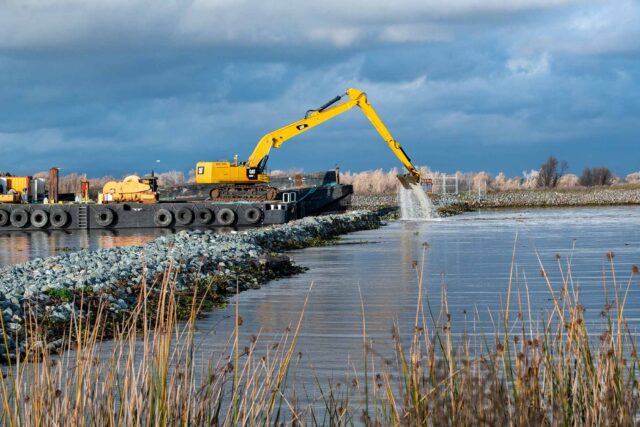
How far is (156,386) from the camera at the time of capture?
5234 millimetres

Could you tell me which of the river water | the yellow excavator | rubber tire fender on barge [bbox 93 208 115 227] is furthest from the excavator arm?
the river water

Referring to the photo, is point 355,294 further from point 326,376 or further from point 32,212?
point 32,212

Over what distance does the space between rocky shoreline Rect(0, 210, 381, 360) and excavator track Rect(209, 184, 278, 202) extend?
2107cm

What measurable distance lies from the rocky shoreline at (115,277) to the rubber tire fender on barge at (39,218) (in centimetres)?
2187

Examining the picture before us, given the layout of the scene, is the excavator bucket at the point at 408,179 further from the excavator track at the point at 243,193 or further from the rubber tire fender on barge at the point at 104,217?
the rubber tire fender on barge at the point at 104,217

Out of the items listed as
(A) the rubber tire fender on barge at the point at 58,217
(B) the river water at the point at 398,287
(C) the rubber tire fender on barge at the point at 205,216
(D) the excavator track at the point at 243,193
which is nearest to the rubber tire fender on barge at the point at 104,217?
(A) the rubber tire fender on barge at the point at 58,217

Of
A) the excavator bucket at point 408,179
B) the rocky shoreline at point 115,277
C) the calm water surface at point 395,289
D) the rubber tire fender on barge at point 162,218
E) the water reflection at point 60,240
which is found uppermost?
the excavator bucket at point 408,179

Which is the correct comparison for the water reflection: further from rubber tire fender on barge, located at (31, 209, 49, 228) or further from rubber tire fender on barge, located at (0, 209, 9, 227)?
rubber tire fender on barge, located at (0, 209, 9, 227)

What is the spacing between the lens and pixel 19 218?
46.6 metres

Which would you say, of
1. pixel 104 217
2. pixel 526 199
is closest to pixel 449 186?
pixel 526 199

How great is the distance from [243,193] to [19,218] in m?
10.3

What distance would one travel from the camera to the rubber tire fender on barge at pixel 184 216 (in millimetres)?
45438

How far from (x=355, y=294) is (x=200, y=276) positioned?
2.60 meters

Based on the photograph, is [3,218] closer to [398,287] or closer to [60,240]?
[60,240]
